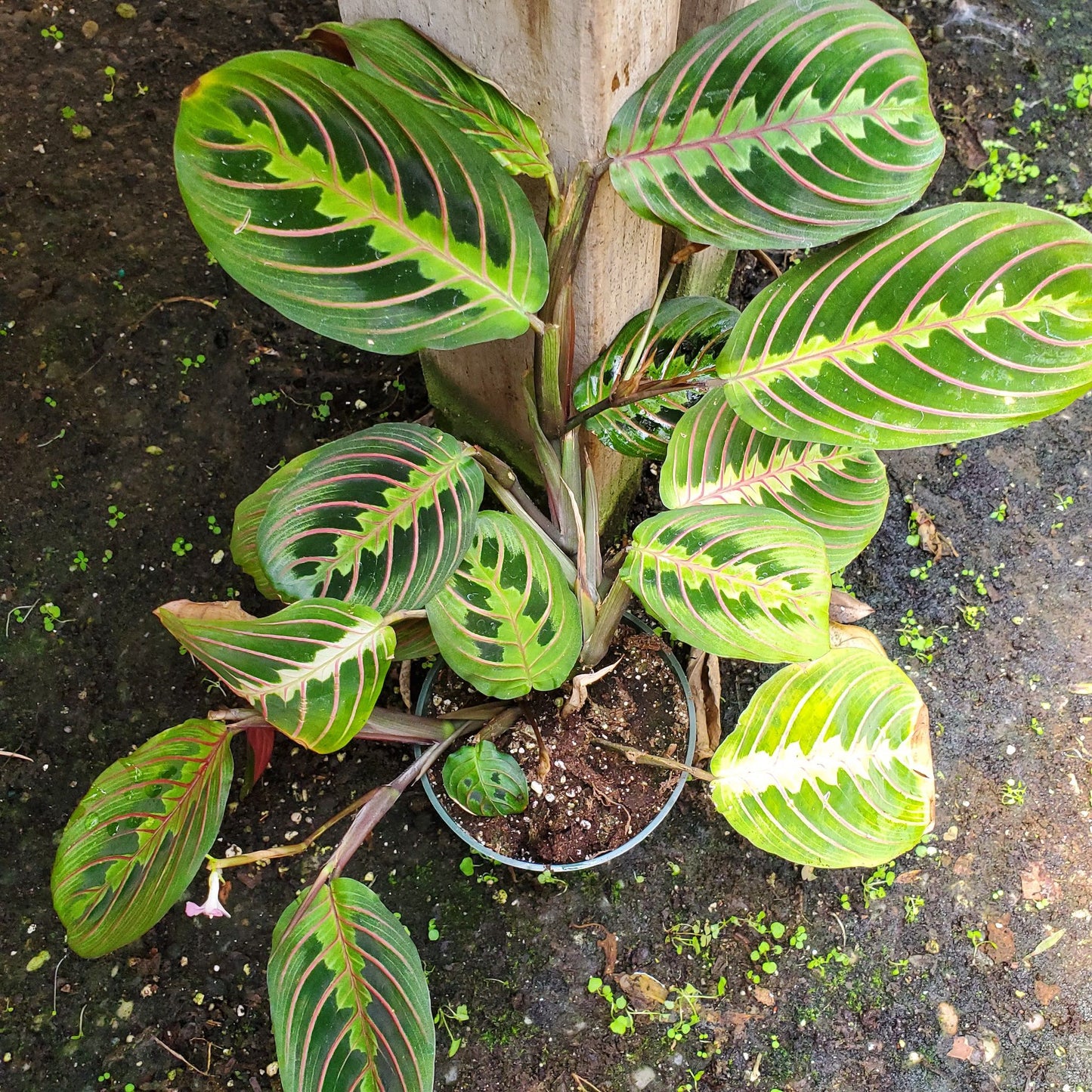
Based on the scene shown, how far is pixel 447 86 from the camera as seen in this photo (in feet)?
2.75

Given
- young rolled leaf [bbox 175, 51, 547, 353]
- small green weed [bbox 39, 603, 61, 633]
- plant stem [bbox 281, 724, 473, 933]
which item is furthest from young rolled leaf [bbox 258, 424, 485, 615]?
small green weed [bbox 39, 603, 61, 633]

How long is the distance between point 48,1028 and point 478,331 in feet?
3.91

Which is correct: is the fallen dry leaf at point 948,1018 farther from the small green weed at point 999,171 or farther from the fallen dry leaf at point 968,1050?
the small green weed at point 999,171

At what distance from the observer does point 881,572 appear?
4.91 feet

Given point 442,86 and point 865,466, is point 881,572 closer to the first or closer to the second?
point 865,466

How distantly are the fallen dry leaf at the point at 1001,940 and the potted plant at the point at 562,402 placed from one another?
56 cm

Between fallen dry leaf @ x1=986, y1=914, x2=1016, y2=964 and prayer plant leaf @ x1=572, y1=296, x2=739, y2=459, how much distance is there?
0.92 meters

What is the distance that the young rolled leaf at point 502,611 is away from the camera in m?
0.92

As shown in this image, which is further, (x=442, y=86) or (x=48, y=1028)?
(x=48, y=1028)

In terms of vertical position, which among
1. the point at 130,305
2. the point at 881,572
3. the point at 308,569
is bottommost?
the point at 881,572

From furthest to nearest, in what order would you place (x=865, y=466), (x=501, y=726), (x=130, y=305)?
(x=130, y=305)
(x=501, y=726)
(x=865, y=466)

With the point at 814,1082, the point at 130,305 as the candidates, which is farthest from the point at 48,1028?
the point at 130,305

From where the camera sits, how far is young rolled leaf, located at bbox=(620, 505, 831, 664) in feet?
2.84

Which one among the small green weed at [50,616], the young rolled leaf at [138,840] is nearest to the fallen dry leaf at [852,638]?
the young rolled leaf at [138,840]
